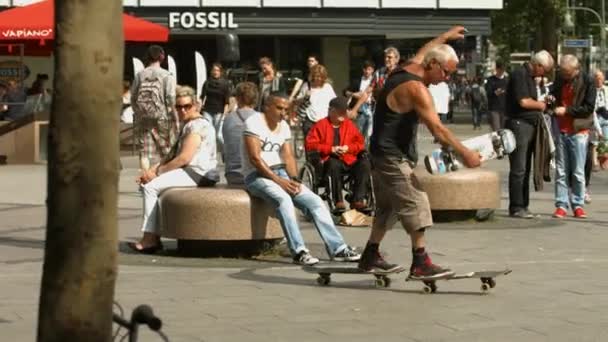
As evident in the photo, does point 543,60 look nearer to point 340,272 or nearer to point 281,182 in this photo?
point 281,182

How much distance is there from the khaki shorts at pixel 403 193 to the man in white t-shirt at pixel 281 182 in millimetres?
1255

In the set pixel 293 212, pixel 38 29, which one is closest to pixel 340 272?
pixel 293 212

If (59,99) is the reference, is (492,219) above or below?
below

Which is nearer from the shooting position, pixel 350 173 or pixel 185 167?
pixel 185 167

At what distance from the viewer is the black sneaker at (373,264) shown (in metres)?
10.3

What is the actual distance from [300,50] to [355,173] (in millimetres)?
34143

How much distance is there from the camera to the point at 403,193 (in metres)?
10.1

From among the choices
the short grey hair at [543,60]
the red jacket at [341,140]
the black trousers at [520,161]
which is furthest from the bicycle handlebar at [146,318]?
the short grey hair at [543,60]

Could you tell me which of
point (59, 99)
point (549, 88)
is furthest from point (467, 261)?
point (59, 99)

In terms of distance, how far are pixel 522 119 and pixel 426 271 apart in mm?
5932

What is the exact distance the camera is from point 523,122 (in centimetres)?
1565

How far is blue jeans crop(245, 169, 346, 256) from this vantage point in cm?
1145

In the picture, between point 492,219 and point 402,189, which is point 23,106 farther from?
point 402,189

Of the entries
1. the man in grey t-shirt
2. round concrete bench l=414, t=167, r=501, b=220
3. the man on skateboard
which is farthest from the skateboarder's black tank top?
round concrete bench l=414, t=167, r=501, b=220
